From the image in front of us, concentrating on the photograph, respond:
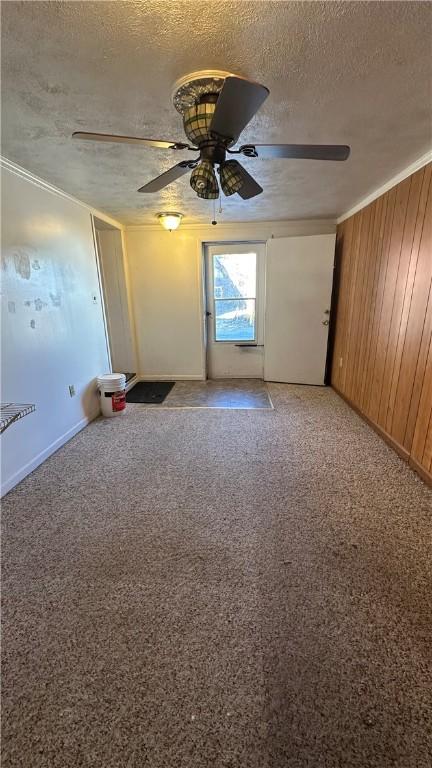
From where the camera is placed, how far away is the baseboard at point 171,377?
4480mm

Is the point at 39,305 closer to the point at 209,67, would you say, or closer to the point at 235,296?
the point at 209,67

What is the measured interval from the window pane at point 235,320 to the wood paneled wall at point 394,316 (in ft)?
4.46

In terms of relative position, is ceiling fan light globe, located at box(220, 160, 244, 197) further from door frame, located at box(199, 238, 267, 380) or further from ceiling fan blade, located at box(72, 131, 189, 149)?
door frame, located at box(199, 238, 267, 380)

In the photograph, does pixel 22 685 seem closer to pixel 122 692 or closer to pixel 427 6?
pixel 122 692

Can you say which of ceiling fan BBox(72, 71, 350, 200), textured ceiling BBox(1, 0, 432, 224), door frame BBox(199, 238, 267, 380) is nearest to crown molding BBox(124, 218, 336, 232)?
door frame BBox(199, 238, 267, 380)

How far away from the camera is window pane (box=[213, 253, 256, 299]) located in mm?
4191

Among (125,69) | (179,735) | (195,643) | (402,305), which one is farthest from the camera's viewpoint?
(402,305)

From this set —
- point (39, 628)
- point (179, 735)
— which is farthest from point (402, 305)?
point (39, 628)

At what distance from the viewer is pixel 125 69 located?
1.25 metres

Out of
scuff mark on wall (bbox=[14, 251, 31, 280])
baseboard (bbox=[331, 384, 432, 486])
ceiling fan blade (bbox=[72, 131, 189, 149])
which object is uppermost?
ceiling fan blade (bbox=[72, 131, 189, 149])

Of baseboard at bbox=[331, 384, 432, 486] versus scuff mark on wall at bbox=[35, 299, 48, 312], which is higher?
scuff mark on wall at bbox=[35, 299, 48, 312]

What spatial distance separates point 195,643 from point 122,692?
272 mm

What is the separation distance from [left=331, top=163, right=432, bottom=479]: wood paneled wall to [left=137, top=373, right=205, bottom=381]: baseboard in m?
2.04

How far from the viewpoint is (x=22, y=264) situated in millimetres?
2172
